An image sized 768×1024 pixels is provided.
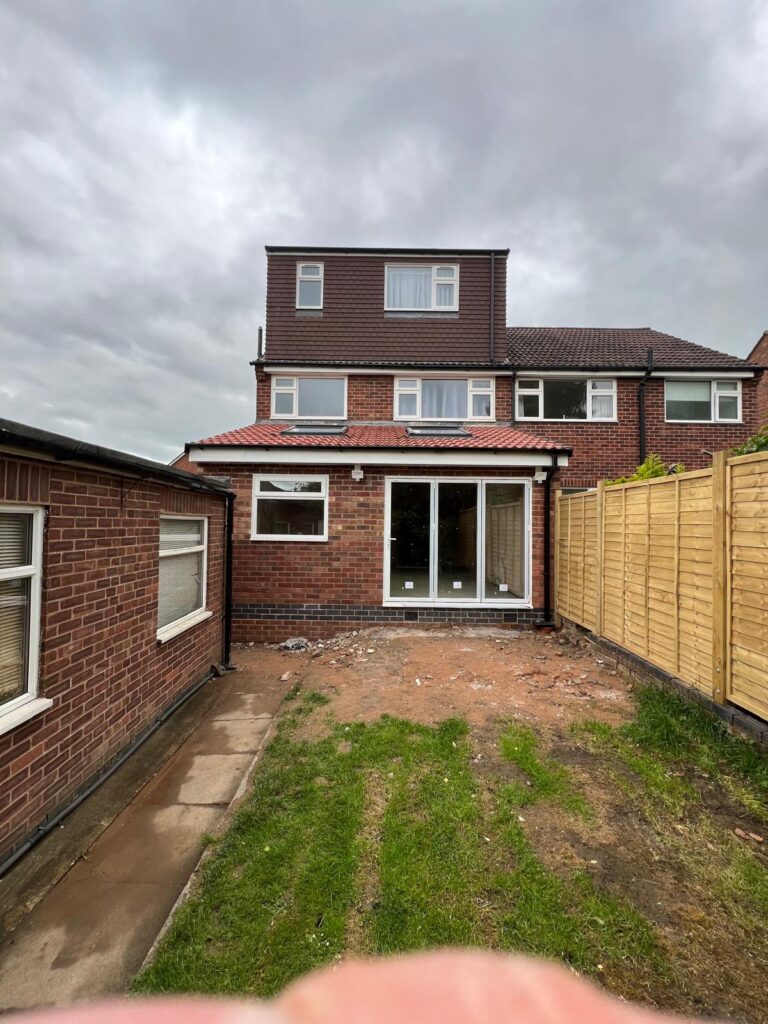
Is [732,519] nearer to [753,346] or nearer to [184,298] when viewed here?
[753,346]

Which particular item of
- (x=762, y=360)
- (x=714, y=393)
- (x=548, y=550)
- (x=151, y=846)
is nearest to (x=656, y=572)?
(x=548, y=550)

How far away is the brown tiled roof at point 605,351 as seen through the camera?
1116cm

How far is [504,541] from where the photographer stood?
787cm

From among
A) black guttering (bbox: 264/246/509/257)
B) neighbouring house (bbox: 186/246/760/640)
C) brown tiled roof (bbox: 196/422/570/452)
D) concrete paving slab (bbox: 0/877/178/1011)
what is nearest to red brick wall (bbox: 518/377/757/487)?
neighbouring house (bbox: 186/246/760/640)

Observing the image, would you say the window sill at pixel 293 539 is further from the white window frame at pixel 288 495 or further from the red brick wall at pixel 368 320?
the red brick wall at pixel 368 320

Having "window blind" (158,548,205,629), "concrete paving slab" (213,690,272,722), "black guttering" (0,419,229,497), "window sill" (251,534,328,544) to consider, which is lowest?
"concrete paving slab" (213,690,272,722)

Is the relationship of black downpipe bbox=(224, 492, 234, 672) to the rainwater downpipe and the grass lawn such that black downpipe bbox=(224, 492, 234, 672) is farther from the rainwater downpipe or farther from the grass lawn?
the rainwater downpipe

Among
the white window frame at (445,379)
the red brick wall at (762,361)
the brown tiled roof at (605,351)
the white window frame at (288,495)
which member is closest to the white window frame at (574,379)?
the brown tiled roof at (605,351)

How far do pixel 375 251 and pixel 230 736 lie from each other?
1222cm

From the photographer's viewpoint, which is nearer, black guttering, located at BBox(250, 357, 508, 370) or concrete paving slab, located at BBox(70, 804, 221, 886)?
concrete paving slab, located at BBox(70, 804, 221, 886)

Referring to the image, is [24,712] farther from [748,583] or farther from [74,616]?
[748,583]

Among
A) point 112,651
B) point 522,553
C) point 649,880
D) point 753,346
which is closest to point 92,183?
point 112,651

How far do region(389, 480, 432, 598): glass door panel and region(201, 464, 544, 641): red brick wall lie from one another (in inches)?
9.0

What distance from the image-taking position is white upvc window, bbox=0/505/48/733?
2.55 m
